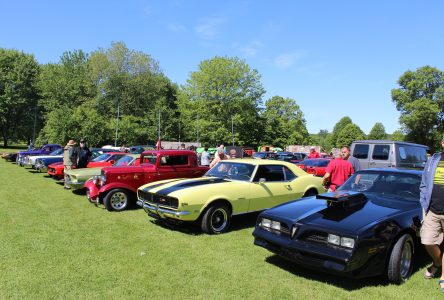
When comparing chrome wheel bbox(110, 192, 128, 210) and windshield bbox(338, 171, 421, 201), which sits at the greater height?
windshield bbox(338, 171, 421, 201)

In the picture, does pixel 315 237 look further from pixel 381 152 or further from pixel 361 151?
pixel 361 151

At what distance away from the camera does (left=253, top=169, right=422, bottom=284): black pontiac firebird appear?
13.5 ft

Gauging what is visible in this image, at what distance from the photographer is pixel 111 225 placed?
7699 mm

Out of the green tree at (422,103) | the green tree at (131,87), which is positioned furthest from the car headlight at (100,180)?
the green tree at (422,103)

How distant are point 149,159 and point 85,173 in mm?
2857

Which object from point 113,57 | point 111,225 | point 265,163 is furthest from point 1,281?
point 113,57

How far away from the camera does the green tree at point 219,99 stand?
5662cm

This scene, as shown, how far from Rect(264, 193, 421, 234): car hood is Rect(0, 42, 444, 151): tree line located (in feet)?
155

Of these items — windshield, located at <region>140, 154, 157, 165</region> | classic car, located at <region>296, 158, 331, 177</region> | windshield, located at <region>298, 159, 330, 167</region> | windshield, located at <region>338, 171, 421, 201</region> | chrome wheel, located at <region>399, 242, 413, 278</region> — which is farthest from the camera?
windshield, located at <region>298, 159, 330, 167</region>

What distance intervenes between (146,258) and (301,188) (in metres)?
4.30

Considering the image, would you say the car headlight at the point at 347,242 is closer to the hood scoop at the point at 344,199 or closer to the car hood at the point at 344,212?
the car hood at the point at 344,212

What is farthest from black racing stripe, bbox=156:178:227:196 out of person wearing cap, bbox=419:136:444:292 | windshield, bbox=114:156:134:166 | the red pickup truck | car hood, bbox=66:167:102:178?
car hood, bbox=66:167:102:178

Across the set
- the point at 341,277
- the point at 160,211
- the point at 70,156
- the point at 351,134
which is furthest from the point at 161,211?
the point at 351,134

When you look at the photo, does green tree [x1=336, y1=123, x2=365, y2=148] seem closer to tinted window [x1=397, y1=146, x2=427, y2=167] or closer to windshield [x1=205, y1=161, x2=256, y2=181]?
tinted window [x1=397, y1=146, x2=427, y2=167]
